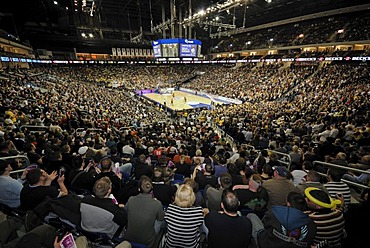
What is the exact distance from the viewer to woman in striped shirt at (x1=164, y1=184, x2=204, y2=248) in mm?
2609

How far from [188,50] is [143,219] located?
32913 millimetres

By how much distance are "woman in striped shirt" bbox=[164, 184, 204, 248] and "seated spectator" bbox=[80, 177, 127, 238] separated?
663 millimetres

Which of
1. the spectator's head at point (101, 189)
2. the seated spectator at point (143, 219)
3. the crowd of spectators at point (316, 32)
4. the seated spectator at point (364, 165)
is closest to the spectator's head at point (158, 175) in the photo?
the seated spectator at point (143, 219)

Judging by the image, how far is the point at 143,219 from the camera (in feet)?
8.87

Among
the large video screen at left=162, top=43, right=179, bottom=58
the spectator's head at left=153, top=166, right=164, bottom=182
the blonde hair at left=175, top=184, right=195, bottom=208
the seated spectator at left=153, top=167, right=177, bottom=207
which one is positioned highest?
the large video screen at left=162, top=43, right=179, bottom=58

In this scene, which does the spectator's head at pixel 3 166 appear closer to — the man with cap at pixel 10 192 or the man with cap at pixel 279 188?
the man with cap at pixel 10 192

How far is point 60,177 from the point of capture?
146 inches

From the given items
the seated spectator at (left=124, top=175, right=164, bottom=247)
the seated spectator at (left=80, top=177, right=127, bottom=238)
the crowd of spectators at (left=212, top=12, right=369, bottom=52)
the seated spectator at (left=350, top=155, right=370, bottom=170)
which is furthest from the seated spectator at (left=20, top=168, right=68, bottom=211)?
the crowd of spectators at (left=212, top=12, right=369, bottom=52)

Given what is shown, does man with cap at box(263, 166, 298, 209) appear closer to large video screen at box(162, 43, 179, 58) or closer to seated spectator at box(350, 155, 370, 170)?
seated spectator at box(350, 155, 370, 170)

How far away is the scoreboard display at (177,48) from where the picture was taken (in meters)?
31.5

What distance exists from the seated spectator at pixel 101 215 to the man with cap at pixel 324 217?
2.55m

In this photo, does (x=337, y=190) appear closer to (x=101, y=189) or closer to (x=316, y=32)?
(x=101, y=189)

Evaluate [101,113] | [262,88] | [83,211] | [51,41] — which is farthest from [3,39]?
[262,88]

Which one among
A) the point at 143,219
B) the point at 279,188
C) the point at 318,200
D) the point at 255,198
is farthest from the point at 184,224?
the point at 279,188
